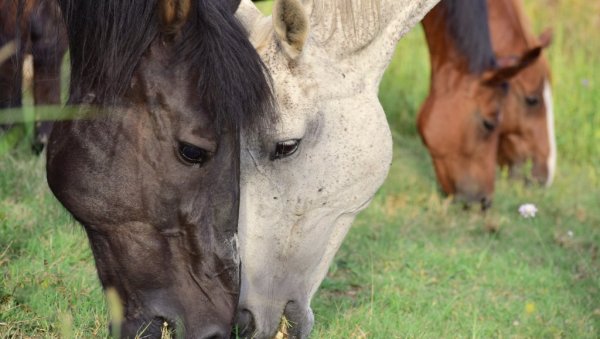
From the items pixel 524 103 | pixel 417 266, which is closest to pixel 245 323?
pixel 417 266

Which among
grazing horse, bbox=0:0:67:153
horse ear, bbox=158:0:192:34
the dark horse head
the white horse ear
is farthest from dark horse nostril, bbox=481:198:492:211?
horse ear, bbox=158:0:192:34

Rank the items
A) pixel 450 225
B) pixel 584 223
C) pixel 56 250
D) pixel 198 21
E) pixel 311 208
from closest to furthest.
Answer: pixel 198 21, pixel 311 208, pixel 56 250, pixel 450 225, pixel 584 223

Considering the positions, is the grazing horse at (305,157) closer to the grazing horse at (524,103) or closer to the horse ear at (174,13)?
the horse ear at (174,13)

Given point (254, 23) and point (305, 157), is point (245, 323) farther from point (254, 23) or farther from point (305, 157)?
point (254, 23)

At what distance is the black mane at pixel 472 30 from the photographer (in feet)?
20.0

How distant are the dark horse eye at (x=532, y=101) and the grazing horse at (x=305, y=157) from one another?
A: 3.70 meters

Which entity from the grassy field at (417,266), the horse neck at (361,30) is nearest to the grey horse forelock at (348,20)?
the horse neck at (361,30)

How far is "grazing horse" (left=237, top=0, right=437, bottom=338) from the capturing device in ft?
11.6

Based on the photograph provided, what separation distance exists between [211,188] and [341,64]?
886 mm

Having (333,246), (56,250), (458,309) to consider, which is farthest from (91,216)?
(458,309)

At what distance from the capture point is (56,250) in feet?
14.3

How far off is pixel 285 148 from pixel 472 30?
2978mm

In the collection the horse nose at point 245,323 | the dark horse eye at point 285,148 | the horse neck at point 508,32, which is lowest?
the horse neck at point 508,32

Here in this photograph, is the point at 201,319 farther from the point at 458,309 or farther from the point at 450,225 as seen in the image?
the point at 450,225
